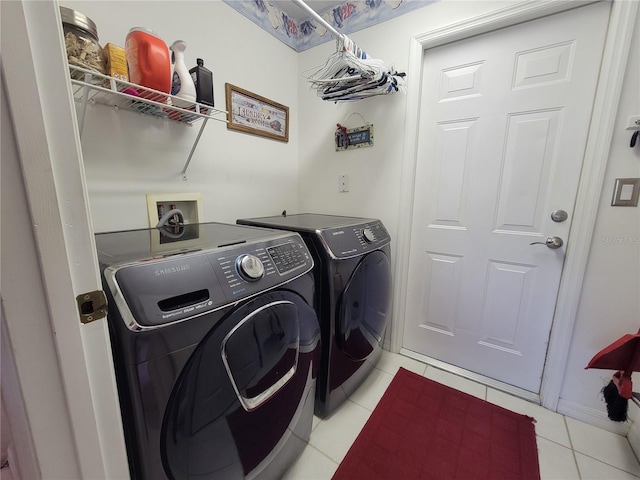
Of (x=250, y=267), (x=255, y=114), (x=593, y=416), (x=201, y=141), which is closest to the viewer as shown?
(x=250, y=267)

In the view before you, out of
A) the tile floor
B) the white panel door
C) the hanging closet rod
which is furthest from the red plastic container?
the tile floor

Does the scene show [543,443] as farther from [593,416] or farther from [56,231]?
[56,231]

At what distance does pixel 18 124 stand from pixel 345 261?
1032 mm

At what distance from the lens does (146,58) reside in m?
0.88

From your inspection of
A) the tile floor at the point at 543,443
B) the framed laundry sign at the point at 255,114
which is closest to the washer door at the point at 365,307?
the tile floor at the point at 543,443

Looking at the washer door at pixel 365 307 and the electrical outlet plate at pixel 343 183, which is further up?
the electrical outlet plate at pixel 343 183

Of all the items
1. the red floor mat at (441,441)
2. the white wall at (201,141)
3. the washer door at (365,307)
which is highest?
the white wall at (201,141)

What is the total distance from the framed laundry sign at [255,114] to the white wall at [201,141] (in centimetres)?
5

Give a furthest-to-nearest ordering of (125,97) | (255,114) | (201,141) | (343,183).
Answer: (343,183) < (255,114) < (201,141) < (125,97)

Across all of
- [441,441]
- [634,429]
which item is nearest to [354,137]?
[441,441]

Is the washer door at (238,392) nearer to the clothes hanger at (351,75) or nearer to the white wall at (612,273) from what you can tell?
the clothes hanger at (351,75)

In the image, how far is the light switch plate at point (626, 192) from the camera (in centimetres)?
114

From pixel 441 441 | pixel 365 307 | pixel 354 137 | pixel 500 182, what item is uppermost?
pixel 354 137

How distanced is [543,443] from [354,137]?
2.03 metres
